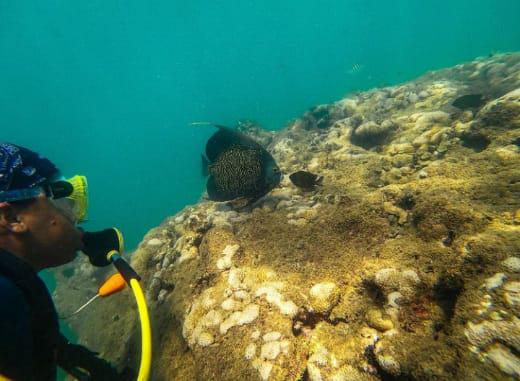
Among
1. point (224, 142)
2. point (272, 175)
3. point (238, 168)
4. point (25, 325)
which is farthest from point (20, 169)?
point (272, 175)

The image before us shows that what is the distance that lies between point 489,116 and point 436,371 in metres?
3.99

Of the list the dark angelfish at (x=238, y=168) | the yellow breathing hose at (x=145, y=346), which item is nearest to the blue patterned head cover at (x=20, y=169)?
the yellow breathing hose at (x=145, y=346)

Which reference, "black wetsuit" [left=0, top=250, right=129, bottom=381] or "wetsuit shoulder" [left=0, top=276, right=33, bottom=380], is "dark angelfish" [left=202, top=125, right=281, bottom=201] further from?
"wetsuit shoulder" [left=0, top=276, right=33, bottom=380]

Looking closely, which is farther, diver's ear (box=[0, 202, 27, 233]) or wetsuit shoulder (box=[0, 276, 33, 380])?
diver's ear (box=[0, 202, 27, 233])

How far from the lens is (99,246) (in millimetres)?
2506

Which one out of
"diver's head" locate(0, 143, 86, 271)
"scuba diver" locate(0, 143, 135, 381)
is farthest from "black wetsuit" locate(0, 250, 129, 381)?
"diver's head" locate(0, 143, 86, 271)

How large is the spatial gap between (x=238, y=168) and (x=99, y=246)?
190 cm

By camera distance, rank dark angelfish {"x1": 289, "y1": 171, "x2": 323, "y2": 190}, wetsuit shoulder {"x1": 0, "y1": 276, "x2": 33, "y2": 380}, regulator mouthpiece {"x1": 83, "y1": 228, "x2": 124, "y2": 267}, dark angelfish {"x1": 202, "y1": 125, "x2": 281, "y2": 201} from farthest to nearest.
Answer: dark angelfish {"x1": 289, "y1": 171, "x2": 323, "y2": 190}
dark angelfish {"x1": 202, "y1": 125, "x2": 281, "y2": 201}
regulator mouthpiece {"x1": 83, "y1": 228, "x2": 124, "y2": 267}
wetsuit shoulder {"x1": 0, "y1": 276, "x2": 33, "y2": 380}

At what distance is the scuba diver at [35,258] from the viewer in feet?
4.31

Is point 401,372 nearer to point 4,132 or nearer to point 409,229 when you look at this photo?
point 409,229

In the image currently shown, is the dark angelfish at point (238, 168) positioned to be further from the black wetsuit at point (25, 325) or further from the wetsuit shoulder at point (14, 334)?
the wetsuit shoulder at point (14, 334)

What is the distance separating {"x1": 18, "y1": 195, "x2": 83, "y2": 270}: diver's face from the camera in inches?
75.7

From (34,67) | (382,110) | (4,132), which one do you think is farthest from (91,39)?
(382,110)

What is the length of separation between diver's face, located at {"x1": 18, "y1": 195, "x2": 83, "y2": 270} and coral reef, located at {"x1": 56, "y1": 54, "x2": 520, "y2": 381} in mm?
1260
